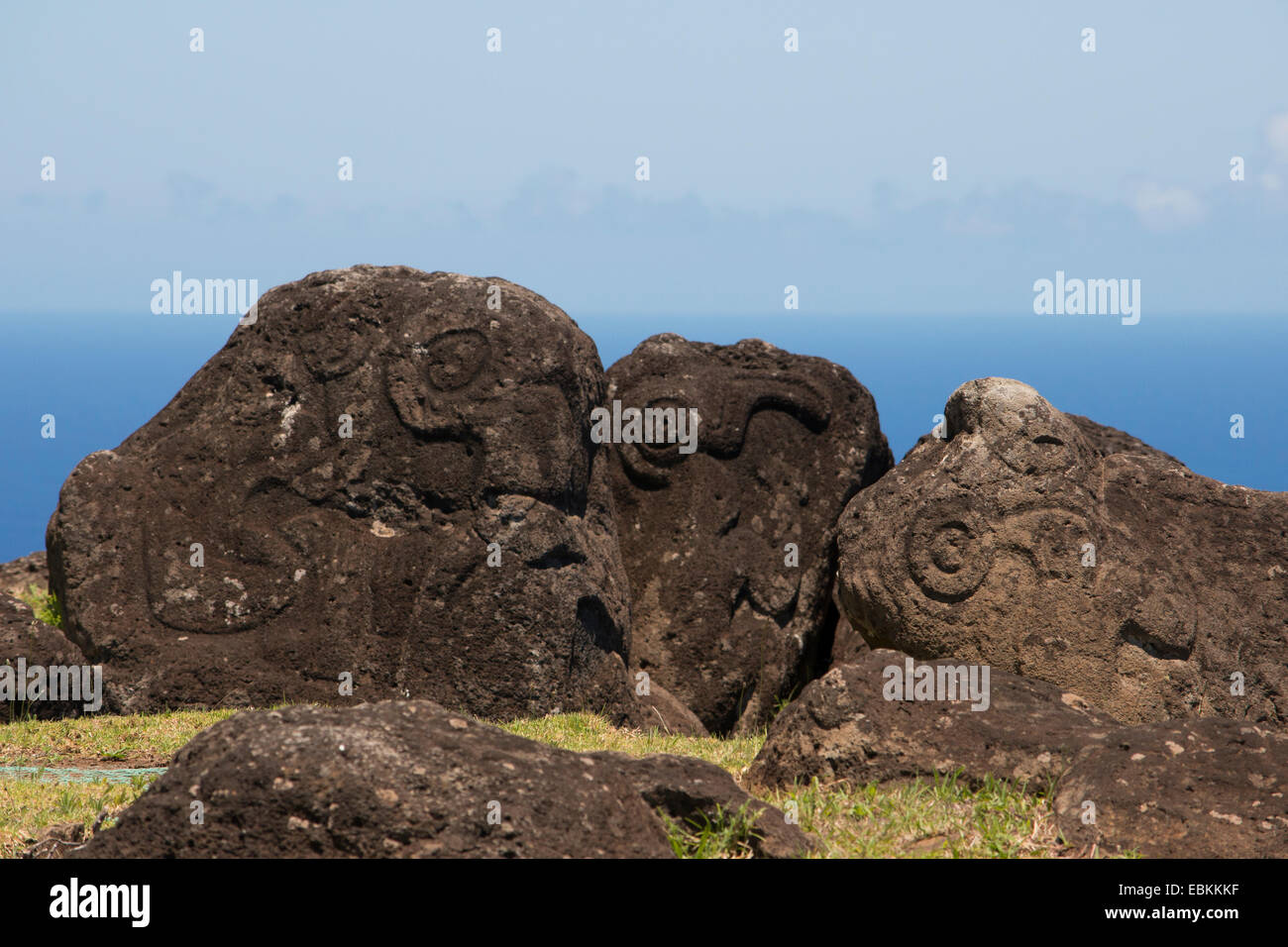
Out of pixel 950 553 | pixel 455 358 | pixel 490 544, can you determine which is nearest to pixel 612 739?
pixel 490 544

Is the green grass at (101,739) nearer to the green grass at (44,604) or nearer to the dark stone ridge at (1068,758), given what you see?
the green grass at (44,604)

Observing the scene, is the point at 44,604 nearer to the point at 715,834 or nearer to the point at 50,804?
the point at 50,804

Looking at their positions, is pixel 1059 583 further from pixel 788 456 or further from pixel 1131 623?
pixel 788 456

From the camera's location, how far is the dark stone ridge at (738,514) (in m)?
10.7

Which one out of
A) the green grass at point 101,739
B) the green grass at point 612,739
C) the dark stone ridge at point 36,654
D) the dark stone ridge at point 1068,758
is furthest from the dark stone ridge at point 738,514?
the dark stone ridge at point 36,654

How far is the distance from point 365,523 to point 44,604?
12.7 ft

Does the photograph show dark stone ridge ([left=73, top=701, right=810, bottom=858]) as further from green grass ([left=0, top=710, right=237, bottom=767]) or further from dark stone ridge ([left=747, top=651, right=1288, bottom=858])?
green grass ([left=0, top=710, right=237, bottom=767])

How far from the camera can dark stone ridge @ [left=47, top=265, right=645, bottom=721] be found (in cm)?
909

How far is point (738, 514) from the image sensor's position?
36.3ft

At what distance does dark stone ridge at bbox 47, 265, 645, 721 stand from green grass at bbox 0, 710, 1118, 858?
96 centimetres

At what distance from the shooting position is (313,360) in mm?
9734

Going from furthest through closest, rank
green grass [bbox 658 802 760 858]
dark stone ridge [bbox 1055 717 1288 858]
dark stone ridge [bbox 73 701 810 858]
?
dark stone ridge [bbox 1055 717 1288 858], green grass [bbox 658 802 760 858], dark stone ridge [bbox 73 701 810 858]

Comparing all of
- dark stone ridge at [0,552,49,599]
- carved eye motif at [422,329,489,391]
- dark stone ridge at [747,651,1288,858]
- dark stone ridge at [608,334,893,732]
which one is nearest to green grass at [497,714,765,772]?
dark stone ridge at [608,334,893,732]

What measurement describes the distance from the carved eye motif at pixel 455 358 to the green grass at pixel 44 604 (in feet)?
12.1
